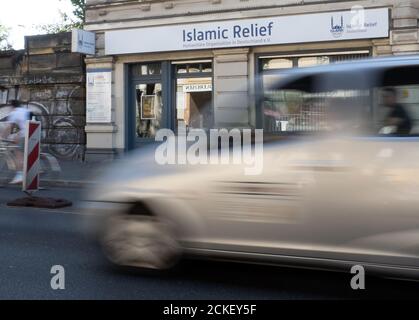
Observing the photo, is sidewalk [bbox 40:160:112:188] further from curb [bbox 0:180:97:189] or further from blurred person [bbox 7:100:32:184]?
blurred person [bbox 7:100:32:184]

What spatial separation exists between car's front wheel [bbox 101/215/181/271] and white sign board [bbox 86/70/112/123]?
12258 millimetres

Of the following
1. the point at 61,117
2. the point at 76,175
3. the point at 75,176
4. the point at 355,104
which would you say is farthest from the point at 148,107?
the point at 355,104

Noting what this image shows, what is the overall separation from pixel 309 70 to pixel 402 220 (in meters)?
1.49

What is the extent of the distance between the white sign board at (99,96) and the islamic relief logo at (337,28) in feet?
22.3

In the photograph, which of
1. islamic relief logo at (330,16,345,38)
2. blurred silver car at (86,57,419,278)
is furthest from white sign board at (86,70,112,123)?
blurred silver car at (86,57,419,278)

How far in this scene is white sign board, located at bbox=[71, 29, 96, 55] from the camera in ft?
54.3

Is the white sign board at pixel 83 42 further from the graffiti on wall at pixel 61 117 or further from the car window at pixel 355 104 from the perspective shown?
the car window at pixel 355 104

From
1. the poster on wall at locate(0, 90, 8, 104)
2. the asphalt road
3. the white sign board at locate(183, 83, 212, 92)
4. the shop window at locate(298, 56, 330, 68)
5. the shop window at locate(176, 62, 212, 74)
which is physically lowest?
the asphalt road

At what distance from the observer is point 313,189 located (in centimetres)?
466

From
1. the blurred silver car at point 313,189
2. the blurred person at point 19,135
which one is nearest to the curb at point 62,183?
the blurred person at point 19,135

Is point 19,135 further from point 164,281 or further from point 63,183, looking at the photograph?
point 164,281

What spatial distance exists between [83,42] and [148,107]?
106 inches

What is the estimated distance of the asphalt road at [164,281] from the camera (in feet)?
16.0
